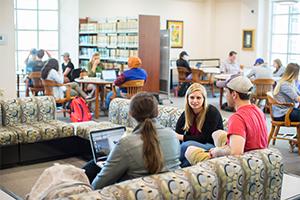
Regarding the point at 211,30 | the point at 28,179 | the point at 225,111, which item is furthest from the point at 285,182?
the point at 211,30

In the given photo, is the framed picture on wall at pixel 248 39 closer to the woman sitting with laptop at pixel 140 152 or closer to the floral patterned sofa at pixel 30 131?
the floral patterned sofa at pixel 30 131

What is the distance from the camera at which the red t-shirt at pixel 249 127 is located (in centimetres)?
313

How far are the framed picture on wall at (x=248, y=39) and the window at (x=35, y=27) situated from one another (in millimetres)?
5623

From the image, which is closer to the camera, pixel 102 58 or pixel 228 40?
pixel 102 58

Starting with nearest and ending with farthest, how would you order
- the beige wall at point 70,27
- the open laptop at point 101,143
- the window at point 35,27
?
the open laptop at point 101,143 → the beige wall at point 70,27 → the window at point 35,27

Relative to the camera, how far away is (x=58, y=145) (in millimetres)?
5703

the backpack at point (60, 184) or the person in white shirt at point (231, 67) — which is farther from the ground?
the person in white shirt at point (231, 67)

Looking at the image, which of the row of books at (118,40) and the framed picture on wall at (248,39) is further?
the framed picture on wall at (248,39)

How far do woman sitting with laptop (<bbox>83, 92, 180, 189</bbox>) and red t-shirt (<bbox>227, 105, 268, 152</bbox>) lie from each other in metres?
0.61

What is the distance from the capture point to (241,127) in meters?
3.12

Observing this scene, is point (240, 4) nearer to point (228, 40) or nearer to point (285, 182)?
point (228, 40)

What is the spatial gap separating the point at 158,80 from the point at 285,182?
623 centimetres

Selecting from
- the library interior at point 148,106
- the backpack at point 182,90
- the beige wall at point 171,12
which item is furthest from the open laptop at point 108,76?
the beige wall at point 171,12

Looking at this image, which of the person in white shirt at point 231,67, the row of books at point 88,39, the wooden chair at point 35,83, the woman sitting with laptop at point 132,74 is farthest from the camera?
the row of books at point 88,39
